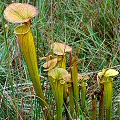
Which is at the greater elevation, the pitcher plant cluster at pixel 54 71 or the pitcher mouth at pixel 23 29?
the pitcher mouth at pixel 23 29

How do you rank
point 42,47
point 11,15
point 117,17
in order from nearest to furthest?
1. point 11,15
2. point 42,47
3. point 117,17

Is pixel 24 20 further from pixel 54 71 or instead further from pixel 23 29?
pixel 54 71

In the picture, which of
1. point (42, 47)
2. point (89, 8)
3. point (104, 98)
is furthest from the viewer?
point (89, 8)

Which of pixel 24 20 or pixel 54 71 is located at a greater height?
pixel 24 20

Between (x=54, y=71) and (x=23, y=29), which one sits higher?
(x=23, y=29)

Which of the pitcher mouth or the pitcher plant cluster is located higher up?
the pitcher mouth

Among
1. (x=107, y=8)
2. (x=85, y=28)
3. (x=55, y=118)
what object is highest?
(x=107, y=8)

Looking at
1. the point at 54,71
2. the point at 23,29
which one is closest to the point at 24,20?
the point at 23,29

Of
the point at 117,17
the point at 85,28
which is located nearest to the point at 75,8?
the point at 85,28

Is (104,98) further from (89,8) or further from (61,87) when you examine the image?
(89,8)

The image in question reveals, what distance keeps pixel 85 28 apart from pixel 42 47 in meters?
0.47

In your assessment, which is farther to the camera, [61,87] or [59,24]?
[59,24]

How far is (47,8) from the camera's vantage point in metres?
2.35

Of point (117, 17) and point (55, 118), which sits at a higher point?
point (117, 17)
